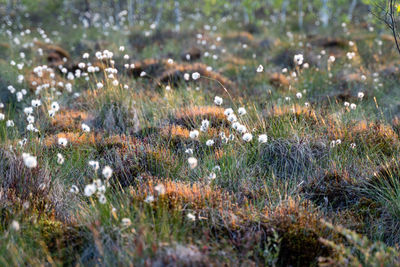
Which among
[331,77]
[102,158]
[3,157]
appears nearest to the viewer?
[3,157]

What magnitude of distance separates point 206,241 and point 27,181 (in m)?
1.92

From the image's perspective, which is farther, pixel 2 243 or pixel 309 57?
pixel 309 57

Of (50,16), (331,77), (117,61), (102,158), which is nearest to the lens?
(102,158)

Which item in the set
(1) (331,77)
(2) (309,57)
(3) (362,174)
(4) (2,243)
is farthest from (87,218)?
(2) (309,57)

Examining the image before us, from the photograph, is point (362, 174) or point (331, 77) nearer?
point (362, 174)

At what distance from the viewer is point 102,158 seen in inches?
166

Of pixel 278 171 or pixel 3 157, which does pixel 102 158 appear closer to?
pixel 3 157

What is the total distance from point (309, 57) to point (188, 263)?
7.76 metres

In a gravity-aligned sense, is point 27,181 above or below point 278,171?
above

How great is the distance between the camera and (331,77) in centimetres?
790

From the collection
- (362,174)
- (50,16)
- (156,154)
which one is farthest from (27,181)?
(50,16)

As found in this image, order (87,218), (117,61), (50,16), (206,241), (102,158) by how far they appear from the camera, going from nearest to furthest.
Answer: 1. (206,241)
2. (87,218)
3. (102,158)
4. (117,61)
5. (50,16)

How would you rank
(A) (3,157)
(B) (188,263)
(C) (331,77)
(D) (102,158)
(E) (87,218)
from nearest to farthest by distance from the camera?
(B) (188,263), (E) (87,218), (A) (3,157), (D) (102,158), (C) (331,77)

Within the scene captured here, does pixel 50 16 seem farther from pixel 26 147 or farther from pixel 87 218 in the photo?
pixel 87 218
